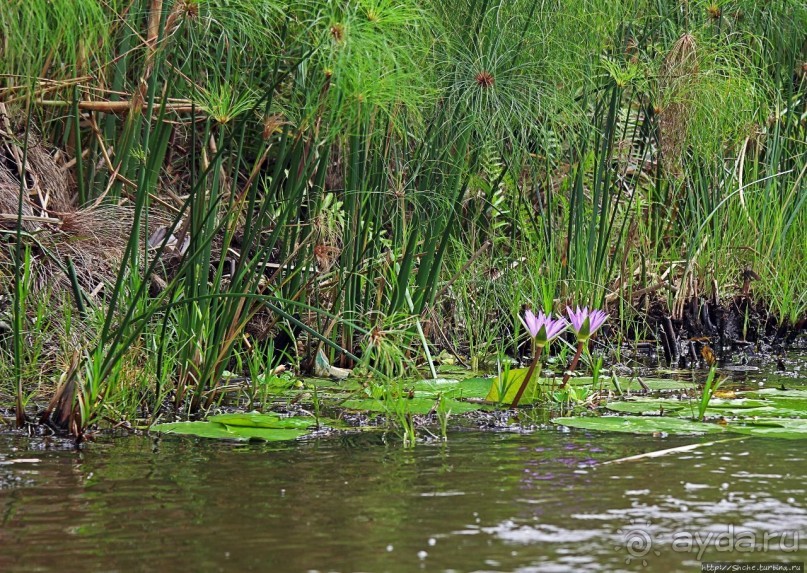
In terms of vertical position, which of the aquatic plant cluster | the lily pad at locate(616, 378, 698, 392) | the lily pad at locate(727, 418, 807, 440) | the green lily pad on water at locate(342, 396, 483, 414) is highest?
the aquatic plant cluster

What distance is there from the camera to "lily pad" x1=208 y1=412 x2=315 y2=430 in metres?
4.05

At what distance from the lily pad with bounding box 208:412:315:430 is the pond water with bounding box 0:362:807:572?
177 mm

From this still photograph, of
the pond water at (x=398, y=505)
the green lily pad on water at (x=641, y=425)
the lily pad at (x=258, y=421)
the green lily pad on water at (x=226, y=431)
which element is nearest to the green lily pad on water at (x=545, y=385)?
the green lily pad on water at (x=641, y=425)

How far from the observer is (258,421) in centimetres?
406

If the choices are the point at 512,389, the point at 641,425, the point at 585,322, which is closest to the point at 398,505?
the point at 641,425

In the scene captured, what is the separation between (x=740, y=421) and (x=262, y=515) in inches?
78.1

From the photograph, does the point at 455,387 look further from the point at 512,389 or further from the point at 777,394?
the point at 777,394

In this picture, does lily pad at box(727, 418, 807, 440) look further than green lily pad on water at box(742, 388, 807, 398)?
No

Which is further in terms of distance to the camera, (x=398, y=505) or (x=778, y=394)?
(x=778, y=394)

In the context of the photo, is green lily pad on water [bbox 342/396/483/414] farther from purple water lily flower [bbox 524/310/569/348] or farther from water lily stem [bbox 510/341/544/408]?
purple water lily flower [bbox 524/310/569/348]

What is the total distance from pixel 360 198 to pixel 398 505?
264cm

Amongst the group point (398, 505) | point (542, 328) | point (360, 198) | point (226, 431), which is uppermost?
point (360, 198)

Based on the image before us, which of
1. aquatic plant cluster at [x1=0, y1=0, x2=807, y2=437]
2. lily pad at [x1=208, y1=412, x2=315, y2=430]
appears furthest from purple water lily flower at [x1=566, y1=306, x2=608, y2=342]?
lily pad at [x1=208, y1=412, x2=315, y2=430]

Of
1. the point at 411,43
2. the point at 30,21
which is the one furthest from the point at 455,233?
the point at 30,21
